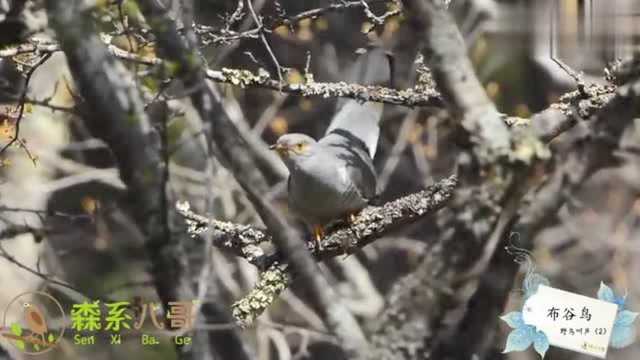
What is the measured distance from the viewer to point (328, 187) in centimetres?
202

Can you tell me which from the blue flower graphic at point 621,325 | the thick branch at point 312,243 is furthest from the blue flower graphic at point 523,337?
the thick branch at point 312,243

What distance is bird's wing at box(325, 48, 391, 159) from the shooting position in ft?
6.77

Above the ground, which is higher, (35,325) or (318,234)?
(318,234)

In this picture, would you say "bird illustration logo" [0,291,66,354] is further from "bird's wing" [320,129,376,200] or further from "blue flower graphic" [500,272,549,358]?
"blue flower graphic" [500,272,549,358]

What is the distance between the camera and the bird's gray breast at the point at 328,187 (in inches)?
78.9

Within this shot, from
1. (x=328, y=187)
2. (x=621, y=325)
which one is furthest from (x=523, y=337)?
(x=328, y=187)

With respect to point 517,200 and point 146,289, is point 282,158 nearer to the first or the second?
point 146,289

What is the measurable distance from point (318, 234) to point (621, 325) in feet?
2.22

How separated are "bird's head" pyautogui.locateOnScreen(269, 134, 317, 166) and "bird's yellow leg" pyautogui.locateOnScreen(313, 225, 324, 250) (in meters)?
0.17

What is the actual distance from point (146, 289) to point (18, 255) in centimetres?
50

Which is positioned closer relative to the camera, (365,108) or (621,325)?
(621,325)

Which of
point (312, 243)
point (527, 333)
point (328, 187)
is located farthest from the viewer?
point (328, 187)

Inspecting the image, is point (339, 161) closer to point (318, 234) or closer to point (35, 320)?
point (318, 234)

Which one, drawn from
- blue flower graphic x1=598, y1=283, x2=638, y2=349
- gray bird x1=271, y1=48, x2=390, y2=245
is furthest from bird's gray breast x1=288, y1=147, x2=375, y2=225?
blue flower graphic x1=598, y1=283, x2=638, y2=349
